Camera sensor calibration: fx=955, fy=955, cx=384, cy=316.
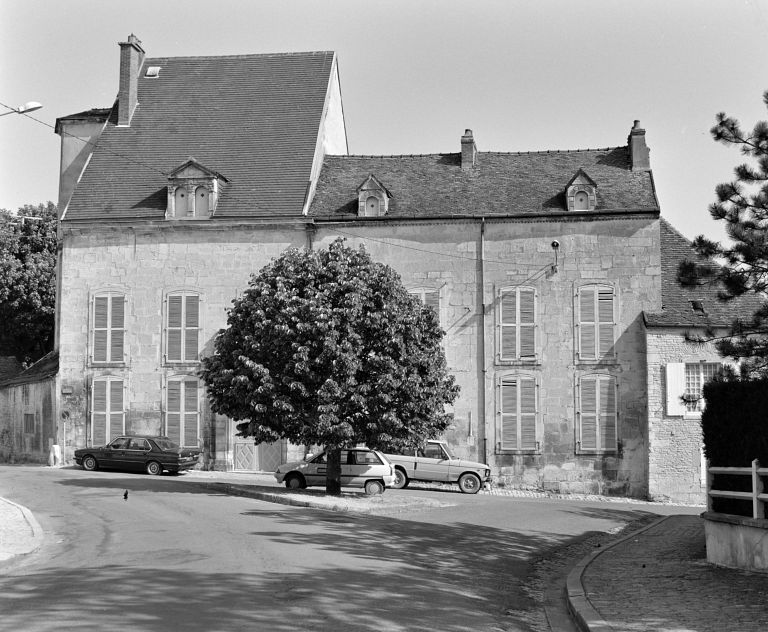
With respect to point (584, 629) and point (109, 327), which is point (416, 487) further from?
point (584, 629)

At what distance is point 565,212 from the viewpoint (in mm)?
30125

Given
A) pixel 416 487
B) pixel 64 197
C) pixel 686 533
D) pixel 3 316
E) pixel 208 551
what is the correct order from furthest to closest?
pixel 3 316 < pixel 64 197 < pixel 416 487 < pixel 686 533 < pixel 208 551

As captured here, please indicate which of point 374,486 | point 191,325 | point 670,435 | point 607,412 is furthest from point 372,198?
point 670,435

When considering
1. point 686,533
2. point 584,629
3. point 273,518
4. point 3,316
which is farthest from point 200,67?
point 584,629

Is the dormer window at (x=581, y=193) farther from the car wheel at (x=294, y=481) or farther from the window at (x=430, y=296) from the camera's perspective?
the car wheel at (x=294, y=481)

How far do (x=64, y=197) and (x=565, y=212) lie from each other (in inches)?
742

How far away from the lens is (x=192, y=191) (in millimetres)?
31375

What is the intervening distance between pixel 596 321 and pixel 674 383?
118 inches

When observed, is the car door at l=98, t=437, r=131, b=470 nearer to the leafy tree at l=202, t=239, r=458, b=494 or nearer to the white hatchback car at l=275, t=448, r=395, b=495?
the leafy tree at l=202, t=239, r=458, b=494

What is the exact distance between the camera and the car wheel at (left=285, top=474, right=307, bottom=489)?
24.8 metres

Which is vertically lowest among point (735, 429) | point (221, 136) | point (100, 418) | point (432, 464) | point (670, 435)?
point (432, 464)

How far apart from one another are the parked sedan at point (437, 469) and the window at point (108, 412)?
974cm

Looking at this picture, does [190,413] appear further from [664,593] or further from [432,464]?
[664,593]

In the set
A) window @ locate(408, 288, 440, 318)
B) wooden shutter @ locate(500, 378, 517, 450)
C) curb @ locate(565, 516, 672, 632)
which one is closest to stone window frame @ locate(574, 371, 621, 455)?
wooden shutter @ locate(500, 378, 517, 450)
